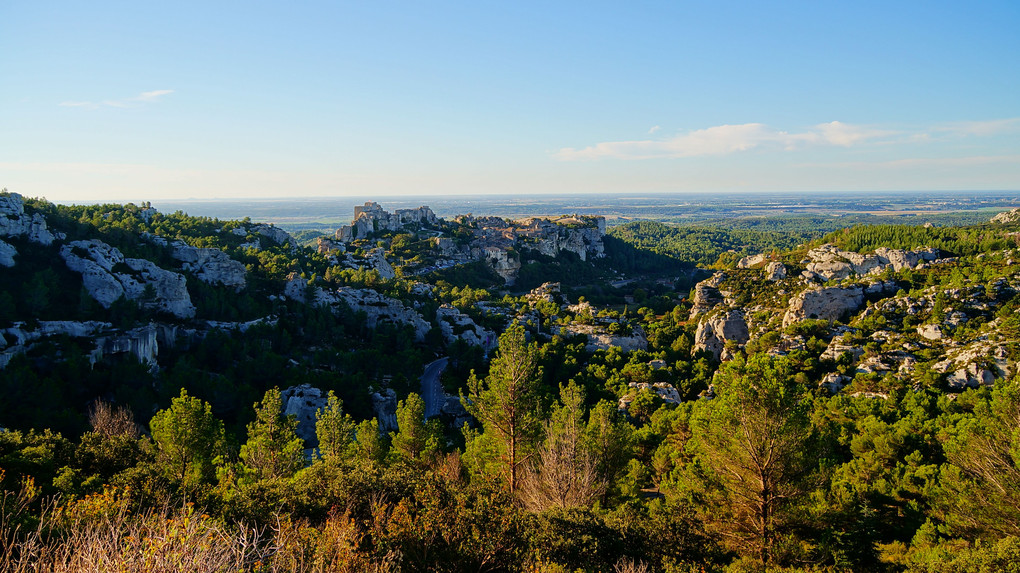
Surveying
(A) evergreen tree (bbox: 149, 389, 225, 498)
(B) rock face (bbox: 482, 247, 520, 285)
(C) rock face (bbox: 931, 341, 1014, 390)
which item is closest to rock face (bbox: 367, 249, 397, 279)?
(B) rock face (bbox: 482, 247, 520, 285)

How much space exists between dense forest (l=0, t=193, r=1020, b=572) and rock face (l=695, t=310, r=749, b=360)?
11.3 inches

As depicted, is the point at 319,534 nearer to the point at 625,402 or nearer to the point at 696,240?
the point at 625,402

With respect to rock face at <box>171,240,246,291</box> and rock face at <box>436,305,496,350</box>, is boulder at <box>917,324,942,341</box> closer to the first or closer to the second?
rock face at <box>436,305,496,350</box>

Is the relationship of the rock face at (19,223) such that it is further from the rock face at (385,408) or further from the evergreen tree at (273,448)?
the evergreen tree at (273,448)

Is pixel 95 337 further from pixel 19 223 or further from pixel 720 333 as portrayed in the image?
pixel 720 333

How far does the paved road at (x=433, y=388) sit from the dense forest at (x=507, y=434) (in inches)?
43.1

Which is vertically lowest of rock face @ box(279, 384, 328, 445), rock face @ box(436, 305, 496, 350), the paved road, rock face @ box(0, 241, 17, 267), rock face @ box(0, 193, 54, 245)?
the paved road

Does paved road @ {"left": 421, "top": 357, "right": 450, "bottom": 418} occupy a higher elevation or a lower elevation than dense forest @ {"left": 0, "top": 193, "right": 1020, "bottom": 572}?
lower

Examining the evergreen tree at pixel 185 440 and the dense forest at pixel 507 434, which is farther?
the evergreen tree at pixel 185 440

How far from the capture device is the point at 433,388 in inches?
1638

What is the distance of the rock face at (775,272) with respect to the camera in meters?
64.5

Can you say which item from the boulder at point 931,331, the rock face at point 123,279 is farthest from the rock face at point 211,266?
the boulder at point 931,331

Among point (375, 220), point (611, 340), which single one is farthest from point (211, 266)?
point (375, 220)

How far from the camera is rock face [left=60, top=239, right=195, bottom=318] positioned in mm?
36125
